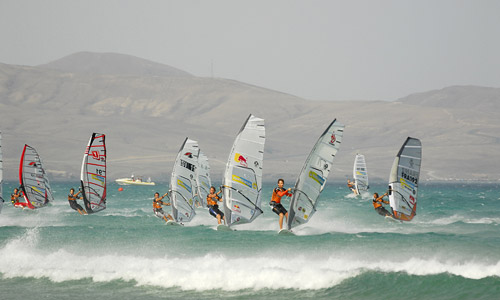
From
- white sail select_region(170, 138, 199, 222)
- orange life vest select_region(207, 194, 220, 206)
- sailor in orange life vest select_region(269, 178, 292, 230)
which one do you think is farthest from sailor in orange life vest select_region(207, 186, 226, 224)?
white sail select_region(170, 138, 199, 222)

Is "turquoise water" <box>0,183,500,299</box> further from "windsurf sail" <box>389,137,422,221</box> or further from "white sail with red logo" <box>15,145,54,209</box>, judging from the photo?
"white sail with red logo" <box>15,145,54,209</box>

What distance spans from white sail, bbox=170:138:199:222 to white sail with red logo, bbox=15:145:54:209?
11.9 metres

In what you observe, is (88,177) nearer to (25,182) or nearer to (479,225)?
(25,182)

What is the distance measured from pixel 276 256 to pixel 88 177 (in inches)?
548

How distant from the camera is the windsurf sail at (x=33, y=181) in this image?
39812mm

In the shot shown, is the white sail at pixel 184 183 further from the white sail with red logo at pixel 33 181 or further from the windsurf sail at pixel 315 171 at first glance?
the white sail with red logo at pixel 33 181

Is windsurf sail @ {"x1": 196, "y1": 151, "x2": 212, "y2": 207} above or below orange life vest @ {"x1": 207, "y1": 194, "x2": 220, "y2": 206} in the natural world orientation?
below

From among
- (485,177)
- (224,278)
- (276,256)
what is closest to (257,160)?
(276,256)

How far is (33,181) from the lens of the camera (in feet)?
140

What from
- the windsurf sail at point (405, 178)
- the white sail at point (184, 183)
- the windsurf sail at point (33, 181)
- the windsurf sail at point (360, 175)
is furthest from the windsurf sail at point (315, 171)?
the windsurf sail at point (360, 175)

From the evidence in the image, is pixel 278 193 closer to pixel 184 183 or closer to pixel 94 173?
pixel 184 183

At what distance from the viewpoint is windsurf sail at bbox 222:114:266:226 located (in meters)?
24.2

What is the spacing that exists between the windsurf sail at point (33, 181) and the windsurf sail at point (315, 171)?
1979cm

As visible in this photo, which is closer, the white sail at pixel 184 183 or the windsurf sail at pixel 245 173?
the windsurf sail at pixel 245 173
